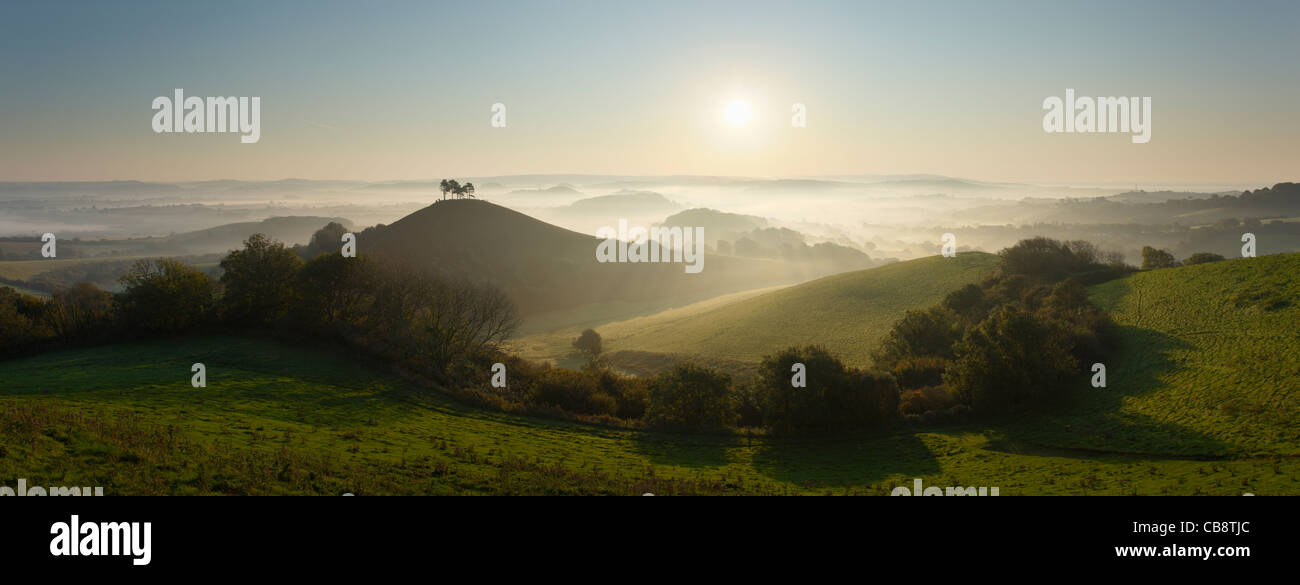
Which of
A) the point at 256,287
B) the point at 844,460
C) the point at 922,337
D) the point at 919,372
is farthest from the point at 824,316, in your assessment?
the point at 256,287

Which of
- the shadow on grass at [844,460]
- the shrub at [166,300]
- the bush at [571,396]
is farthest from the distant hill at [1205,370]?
the shrub at [166,300]

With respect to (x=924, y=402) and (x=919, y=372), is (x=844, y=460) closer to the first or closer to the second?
(x=924, y=402)

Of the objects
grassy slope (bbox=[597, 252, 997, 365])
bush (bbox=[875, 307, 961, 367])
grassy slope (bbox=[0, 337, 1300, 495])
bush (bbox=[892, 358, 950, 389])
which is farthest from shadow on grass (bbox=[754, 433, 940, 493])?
grassy slope (bbox=[597, 252, 997, 365])

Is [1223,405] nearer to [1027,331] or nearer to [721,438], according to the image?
[1027,331]

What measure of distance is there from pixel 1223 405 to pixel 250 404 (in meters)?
55.5

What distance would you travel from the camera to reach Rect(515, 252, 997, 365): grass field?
8073 cm

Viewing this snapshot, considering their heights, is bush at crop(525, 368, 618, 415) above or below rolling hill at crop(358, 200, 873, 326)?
below

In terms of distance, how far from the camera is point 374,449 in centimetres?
2586

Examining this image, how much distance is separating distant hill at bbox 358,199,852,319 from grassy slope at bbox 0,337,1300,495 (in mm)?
97482

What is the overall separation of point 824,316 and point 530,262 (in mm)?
95537

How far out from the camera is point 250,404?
102 feet

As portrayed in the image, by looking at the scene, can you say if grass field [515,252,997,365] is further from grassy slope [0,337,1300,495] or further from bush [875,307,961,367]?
grassy slope [0,337,1300,495]

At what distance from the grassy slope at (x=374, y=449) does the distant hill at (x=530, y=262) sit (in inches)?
3838
